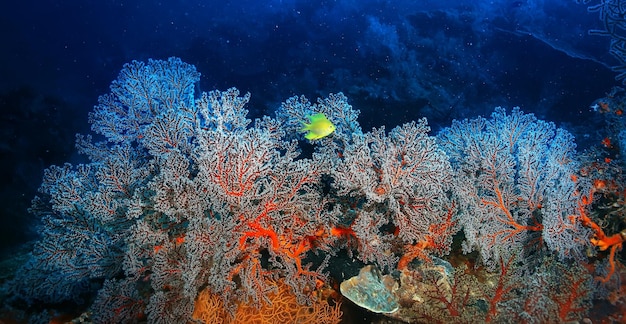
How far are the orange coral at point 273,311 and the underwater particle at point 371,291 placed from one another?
1.42 ft

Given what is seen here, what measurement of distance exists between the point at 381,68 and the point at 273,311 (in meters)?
13.9

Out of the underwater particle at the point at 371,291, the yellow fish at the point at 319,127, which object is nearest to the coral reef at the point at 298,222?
the underwater particle at the point at 371,291

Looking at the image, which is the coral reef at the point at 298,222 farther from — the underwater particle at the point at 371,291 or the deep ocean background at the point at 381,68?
the deep ocean background at the point at 381,68

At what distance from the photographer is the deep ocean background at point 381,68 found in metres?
13.7

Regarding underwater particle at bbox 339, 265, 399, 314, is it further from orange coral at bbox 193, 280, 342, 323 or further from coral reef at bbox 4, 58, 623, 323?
orange coral at bbox 193, 280, 342, 323

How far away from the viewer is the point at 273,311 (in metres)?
3.80

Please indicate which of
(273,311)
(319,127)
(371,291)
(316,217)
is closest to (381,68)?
(319,127)

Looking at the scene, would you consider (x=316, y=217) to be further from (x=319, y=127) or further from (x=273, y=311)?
(x=273, y=311)

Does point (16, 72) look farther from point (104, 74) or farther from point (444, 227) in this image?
point (444, 227)

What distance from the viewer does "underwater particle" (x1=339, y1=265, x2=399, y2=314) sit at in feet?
11.8

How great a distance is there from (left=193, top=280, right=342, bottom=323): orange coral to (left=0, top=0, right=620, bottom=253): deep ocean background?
984 cm

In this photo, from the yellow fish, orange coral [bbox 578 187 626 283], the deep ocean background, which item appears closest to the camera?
the yellow fish

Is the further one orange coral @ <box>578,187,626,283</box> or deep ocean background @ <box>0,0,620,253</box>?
deep ocean background @ <box>0,0,620,253</box>

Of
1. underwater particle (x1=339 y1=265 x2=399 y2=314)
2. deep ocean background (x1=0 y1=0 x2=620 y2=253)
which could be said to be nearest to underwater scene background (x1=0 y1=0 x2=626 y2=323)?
underwater particle (x1=339 y1=265 x2=399 y2=314)
